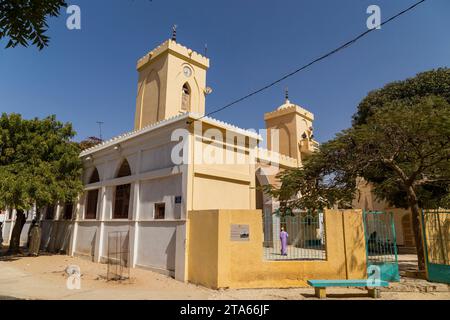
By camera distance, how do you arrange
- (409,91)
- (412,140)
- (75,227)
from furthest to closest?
(409,91), (75,227), (412,140)

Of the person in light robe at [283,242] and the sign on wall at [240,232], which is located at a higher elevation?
the sign on wall at [240,232]

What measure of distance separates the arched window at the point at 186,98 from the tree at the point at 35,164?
562 cm

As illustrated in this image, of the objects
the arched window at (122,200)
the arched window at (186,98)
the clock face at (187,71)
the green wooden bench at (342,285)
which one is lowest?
the green wooden bench at (342,285)

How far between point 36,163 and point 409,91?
20.9 metres

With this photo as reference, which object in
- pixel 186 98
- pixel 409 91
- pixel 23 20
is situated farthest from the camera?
pixel 409 91

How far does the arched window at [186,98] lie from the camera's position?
16.9 metres

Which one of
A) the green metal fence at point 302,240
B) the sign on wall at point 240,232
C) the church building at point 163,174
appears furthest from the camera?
the church building at point 163,174

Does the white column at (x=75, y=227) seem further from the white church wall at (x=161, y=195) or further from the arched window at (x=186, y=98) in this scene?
the arched window at (x=186, y=98)

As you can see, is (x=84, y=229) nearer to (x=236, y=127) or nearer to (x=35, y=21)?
(x=236, y=127)

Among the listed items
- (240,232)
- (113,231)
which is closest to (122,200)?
(113,231)

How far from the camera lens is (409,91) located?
2002cm

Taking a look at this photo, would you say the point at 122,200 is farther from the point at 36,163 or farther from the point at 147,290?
the point at 147,290

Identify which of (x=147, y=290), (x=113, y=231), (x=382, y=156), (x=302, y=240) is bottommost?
(x=147, y=290)

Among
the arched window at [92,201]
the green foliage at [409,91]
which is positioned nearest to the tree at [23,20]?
the arched window at [92,201]
